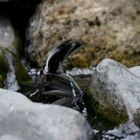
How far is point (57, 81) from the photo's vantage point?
211 inches

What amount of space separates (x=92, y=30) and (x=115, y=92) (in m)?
3.12

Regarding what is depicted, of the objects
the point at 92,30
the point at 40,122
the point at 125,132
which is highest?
the point at 40,122

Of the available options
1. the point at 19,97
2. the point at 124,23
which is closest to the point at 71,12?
the point at 124,23

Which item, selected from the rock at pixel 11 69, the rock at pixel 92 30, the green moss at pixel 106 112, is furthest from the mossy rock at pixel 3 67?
the rock at pixel 92 30

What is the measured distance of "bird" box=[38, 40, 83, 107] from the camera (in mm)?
5293

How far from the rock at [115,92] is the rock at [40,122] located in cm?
78

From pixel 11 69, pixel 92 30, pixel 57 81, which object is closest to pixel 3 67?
pixel 11 69

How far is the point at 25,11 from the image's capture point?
8586 millimetres

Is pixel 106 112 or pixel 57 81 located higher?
pixel 57 81

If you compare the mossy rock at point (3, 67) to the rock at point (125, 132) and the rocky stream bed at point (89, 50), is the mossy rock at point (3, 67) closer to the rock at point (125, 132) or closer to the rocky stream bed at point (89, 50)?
the rocky stream bed at point (89, 50)

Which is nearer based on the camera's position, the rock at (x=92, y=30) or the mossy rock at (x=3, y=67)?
the mossy rock at (x=3, y=67)

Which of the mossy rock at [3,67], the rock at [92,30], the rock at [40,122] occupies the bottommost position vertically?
the rock at [92,30]

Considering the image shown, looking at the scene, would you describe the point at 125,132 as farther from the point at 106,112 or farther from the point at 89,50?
the point at 89,50

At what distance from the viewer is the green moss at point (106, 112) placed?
16.1ft
